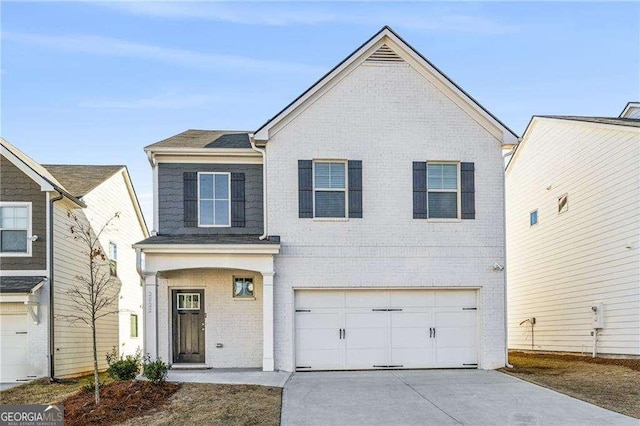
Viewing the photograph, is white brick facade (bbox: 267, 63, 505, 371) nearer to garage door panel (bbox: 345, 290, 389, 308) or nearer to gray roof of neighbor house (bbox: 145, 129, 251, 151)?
garage door panel (bbox: 345, 290, 389, 308)

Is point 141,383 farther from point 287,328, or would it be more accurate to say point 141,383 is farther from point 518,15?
point 518,15

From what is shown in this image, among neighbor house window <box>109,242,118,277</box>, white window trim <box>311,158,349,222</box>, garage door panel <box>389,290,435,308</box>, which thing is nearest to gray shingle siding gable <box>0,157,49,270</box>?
neighbor house window <box>109,242,118,277</box>

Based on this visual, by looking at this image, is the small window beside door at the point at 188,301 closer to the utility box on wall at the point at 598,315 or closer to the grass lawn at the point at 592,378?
the grass lawn at the point at 592,378

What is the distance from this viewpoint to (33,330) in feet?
56.3

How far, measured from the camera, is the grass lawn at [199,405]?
36.7ft

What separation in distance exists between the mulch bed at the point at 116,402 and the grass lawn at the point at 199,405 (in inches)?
0.7

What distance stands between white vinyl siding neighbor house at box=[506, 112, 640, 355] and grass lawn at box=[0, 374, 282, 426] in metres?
10.0

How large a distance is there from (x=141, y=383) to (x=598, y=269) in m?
12.9

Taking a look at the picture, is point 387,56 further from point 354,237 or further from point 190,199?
point 190,199

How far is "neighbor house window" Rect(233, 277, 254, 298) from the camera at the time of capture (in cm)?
1739

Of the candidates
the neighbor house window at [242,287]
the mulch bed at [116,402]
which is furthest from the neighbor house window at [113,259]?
the mulch bed at [116,402]

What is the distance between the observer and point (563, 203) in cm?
2145

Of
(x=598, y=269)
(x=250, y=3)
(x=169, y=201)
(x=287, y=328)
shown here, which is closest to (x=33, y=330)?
(x=169, y=201)

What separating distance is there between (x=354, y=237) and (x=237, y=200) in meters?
3.26
